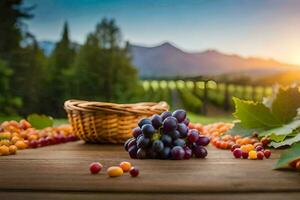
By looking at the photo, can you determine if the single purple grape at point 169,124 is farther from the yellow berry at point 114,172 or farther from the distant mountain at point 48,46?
the distant mountain at point 48,46

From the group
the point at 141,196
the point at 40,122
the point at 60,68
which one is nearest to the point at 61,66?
the point at 60,68

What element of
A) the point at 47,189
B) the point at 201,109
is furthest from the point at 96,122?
the point at 201,109

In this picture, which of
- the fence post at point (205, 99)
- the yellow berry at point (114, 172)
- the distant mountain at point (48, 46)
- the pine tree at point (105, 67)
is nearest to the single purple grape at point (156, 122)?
the yellow berry at point (114, 172)

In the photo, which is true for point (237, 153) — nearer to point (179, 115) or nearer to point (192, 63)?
point (179, 115)

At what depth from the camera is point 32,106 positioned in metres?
4.41

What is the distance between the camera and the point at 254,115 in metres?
1.39

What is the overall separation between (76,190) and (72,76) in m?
3.97

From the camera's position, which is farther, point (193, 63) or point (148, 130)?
point (193, 63)

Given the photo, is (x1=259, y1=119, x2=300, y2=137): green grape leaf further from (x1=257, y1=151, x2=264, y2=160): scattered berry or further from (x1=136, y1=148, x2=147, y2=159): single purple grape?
(x1=136, y1=148, x2=147, y2=159): single purple grape

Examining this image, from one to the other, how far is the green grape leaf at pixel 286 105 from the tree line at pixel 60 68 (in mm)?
3109

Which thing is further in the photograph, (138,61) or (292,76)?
(138,61)

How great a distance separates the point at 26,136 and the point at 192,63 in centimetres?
295

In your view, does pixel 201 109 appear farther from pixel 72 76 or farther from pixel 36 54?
pixel 36 54

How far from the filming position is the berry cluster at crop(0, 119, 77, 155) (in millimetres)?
1540
